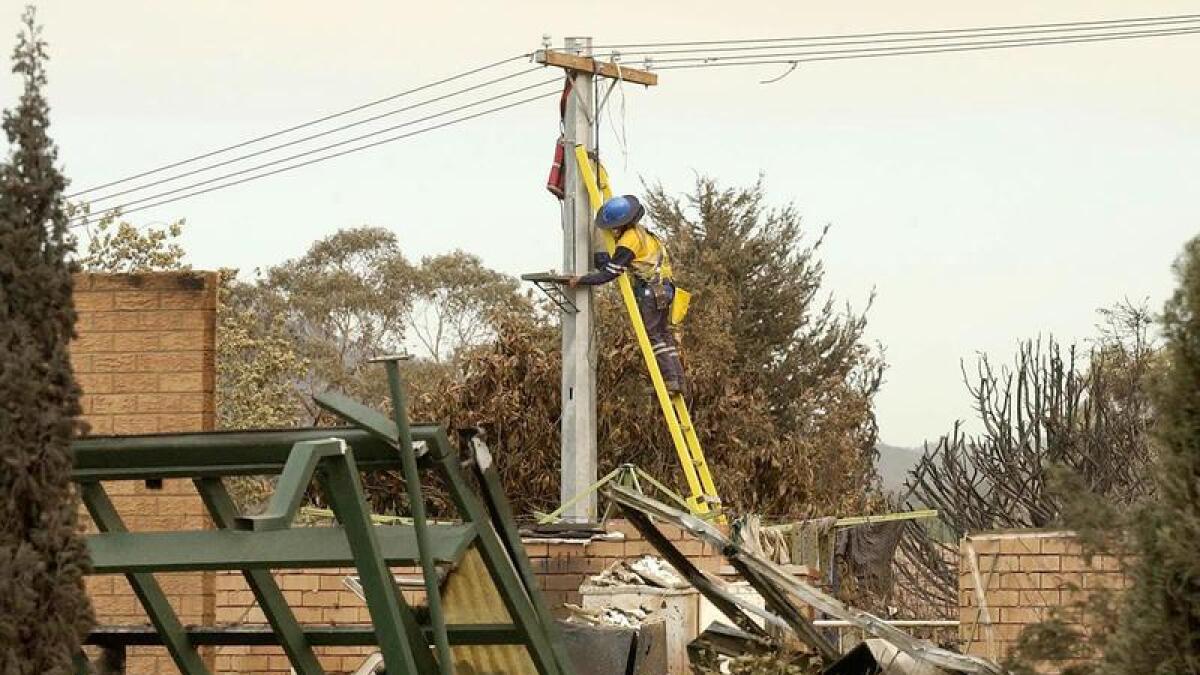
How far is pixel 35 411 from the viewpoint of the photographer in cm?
509

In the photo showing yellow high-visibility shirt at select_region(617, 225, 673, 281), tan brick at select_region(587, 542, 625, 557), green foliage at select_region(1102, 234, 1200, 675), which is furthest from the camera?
yellow high-visibility shirt at select_region(617, 225, 673, 281)

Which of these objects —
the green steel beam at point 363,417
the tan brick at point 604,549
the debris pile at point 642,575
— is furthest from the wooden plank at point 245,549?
the tan brick at point 604,549

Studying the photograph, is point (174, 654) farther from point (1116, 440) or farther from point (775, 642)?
point (1116, 440)

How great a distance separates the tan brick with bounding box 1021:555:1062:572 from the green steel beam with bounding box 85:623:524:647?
3183 mm

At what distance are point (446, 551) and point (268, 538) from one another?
1.68ft

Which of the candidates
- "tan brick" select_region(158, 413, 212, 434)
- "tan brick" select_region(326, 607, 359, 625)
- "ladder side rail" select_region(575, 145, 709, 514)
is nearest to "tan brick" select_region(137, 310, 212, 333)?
"tan brick" select_region(158, 413, 212, 434)

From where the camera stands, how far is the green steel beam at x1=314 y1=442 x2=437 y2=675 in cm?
600

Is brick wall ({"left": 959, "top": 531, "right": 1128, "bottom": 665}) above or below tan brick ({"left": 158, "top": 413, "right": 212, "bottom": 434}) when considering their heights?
below

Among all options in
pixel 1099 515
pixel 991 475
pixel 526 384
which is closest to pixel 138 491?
pixel 1099 515

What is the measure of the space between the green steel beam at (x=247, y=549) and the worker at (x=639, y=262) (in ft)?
41.3

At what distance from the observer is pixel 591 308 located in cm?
2125

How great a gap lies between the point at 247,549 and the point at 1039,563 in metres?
4.22

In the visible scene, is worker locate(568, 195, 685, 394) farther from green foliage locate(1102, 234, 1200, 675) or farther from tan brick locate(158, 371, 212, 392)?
green foliage locate(1102, 234, 1200, 675)

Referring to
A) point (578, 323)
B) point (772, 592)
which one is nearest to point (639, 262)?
Result: point (578, 323)
